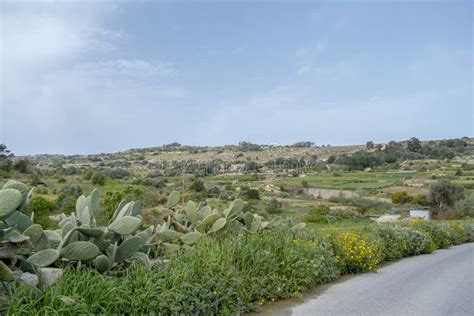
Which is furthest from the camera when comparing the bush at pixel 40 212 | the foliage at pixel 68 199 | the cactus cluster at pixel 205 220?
the foliage at pixel 68 199

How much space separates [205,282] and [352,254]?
13.7 ft

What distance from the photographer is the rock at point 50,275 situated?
4.18 m

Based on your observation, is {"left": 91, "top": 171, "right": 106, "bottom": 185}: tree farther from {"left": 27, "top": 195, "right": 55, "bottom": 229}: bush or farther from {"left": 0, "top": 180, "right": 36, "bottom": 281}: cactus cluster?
{"left": 0, "top": 180, "right": 36, "bottom": 281}: cactus cluster

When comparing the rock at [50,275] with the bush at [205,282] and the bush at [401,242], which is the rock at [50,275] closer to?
the bush at [205,282]

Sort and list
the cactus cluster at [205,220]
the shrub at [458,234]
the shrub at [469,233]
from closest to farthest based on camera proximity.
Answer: the cactus cluster at [205,220], the shrub at [458,234], the shrub at [469,233]

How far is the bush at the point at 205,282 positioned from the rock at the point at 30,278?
213 millimetres

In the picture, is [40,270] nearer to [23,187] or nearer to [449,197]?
[23,187]

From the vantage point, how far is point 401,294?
6.57 metres

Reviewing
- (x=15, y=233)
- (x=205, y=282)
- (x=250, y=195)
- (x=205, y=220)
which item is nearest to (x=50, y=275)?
(x=15, y=233)

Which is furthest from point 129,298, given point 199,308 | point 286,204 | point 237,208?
point 286,204

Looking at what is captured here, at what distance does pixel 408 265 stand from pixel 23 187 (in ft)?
25.6

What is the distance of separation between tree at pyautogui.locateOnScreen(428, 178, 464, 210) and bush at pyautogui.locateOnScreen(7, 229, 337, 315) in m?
40.5

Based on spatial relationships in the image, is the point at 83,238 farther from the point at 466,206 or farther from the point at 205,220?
the point at 466,206

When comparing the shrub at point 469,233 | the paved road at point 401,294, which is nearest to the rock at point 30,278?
the paved road at point 401,294
